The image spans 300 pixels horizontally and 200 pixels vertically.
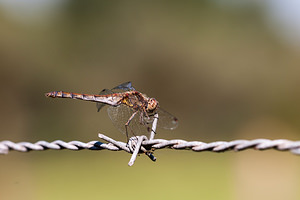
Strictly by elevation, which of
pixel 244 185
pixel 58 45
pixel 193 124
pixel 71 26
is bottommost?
pixel 244 185

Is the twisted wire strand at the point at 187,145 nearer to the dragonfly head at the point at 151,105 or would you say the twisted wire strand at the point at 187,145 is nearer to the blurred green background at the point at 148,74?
the dragonfly head at the point at 151,105

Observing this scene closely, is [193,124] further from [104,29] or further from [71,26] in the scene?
[71,26]

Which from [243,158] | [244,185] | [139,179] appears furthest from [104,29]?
[244,185]

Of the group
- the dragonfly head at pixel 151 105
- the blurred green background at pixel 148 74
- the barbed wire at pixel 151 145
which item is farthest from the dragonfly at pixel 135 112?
the blurred green background at pixel 148 74

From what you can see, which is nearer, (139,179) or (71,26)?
(139,179)

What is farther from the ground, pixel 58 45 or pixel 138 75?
pixel 58 45

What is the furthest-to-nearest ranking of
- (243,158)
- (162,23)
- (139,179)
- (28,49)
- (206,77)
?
(162,23)
(206,77)
(28,49)
(139,179)
(243,158)

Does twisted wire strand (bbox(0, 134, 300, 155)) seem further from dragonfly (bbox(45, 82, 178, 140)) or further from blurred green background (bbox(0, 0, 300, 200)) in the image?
blurred green background (bbox(0, 0, 300, 200))
